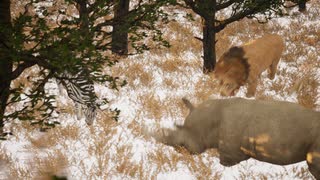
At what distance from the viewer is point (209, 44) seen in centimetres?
842

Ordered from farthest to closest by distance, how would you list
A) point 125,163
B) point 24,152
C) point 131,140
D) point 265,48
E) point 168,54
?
point 168,54, point 265,48, point 131,140, point 24,152, point 125,163

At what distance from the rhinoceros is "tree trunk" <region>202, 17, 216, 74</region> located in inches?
166

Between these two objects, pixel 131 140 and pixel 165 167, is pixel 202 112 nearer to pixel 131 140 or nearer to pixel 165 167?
pixel 165 167

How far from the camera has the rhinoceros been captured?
3.45 m

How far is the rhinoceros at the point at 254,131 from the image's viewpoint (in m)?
3.45

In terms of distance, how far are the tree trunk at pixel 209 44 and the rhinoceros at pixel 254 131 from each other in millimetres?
4229

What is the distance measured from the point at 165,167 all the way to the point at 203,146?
68 cm

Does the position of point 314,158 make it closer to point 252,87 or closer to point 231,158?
point 231,158

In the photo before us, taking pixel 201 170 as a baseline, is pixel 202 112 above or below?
above

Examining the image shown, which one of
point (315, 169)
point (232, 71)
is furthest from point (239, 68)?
point (315, 169)

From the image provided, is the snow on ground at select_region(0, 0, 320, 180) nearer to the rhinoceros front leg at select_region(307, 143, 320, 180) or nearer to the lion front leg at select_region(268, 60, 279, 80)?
the lion front leg at select_region(268, 60, 279, 80)

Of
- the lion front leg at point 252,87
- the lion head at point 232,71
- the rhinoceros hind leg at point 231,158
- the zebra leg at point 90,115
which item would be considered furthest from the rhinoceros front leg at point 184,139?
the lion front leg at point 252,87

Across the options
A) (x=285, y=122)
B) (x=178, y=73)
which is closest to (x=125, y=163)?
(x=285, y=122)

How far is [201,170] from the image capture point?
4.34 metres
